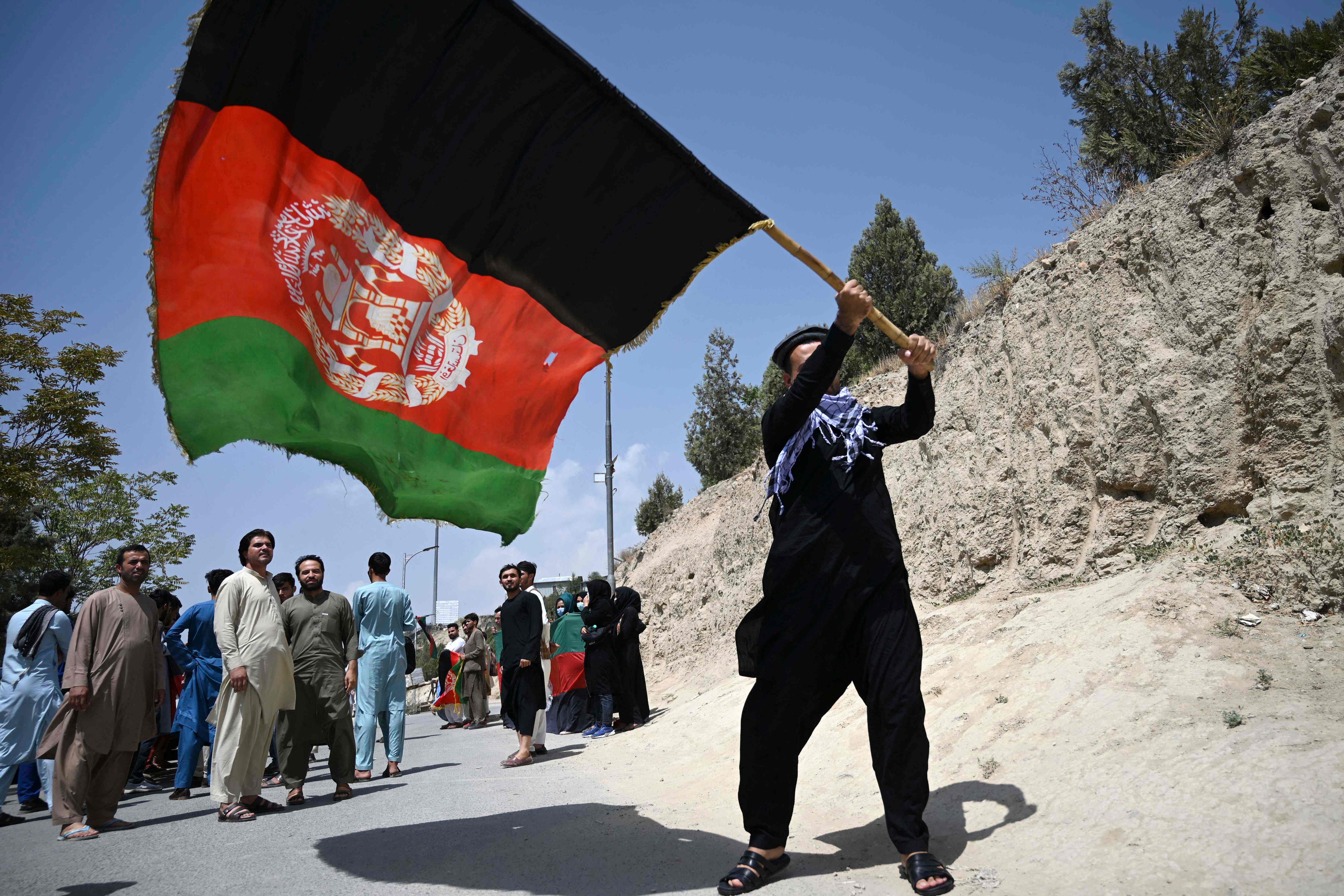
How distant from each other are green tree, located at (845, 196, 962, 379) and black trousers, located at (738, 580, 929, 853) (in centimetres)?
1947

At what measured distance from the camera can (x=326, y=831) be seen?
15.3ft

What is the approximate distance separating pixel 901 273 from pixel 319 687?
A: 2089cm

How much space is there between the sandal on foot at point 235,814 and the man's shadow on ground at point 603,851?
3.75ft

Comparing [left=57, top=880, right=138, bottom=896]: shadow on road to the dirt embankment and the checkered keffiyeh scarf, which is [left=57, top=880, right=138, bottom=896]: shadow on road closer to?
the dirt embankment

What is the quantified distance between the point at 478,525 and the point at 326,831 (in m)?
2.17

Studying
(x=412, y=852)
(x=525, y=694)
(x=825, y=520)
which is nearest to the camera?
(x=825, y=520)

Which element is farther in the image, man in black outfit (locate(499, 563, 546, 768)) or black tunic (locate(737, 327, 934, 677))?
man in black outfit (locate(499, 563, 546, 768))

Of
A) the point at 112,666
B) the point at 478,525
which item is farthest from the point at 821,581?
the point at 112,666

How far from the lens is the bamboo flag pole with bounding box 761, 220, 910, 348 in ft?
10.2

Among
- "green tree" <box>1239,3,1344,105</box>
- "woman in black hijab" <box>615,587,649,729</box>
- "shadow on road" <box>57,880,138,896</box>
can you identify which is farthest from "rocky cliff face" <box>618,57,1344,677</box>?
"shadow on road" <box>57,880,138,896</box>

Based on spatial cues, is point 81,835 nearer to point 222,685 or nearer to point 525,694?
point 222,685

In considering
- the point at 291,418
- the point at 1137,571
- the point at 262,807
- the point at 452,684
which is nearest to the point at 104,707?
the point at 262,807

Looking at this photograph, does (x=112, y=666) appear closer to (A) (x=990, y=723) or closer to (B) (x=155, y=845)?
(B) (x=155, y=845)

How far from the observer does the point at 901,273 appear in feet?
76.7
